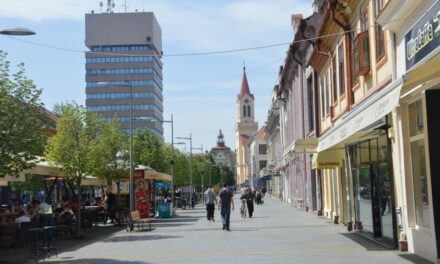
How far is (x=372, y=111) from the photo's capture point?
12.7m

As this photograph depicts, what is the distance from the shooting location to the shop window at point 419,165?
12.9 meters

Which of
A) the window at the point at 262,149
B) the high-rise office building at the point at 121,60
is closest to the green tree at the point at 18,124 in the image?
the window at the point at 262,149

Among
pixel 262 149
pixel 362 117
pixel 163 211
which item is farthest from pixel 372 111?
pixel 262 149

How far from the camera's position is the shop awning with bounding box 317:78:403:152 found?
1118 cm

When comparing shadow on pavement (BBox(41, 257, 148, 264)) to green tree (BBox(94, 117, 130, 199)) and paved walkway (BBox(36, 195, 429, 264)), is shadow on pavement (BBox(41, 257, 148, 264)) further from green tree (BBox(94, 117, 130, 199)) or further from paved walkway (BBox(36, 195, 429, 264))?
green tree (BBox(94, 117, 130, 199))

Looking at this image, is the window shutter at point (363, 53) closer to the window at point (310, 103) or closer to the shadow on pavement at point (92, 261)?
the shadow on pavement at point (92, 261)

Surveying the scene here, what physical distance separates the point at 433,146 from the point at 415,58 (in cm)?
189

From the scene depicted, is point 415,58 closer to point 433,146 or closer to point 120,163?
point 433,146

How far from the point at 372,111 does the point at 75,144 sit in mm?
14922

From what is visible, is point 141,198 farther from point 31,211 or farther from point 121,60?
point 121,60

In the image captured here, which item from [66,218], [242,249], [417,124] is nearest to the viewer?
[417,124]

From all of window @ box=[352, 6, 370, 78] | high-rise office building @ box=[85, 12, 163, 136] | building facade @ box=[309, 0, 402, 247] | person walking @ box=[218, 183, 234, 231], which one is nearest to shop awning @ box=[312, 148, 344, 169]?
building facade @ box=[309, 0, 402, 247]

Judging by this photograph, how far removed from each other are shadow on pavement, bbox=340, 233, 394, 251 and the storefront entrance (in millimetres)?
237

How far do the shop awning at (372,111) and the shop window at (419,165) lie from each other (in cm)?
→ 92
